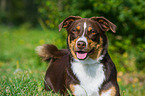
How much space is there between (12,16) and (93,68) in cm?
2807

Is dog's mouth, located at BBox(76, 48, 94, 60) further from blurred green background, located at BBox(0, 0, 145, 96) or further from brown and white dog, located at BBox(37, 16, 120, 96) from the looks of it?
blurred green background, located at BBox(0, 0, 145, 96)

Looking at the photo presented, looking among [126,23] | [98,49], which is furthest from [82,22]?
[126,23]

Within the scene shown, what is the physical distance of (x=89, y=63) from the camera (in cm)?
351

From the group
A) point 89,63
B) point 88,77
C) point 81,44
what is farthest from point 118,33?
point 81,44

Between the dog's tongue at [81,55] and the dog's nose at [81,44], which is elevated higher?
the dog's nose at [81,44]

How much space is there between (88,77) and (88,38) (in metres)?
0.63

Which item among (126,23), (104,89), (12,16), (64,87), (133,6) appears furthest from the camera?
(12,16)

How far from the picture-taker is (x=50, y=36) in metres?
6.63

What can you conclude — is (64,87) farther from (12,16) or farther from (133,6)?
(12,16)

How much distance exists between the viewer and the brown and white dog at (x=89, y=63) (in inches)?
130

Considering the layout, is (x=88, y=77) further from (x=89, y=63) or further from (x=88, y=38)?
(x=88, y=38)

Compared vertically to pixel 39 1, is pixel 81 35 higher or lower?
lower

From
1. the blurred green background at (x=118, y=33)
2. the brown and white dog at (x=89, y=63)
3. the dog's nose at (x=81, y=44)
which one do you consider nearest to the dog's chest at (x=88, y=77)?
the brown and white dog at (x=89, y=63)

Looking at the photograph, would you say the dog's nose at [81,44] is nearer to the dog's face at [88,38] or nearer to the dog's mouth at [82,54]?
the dog's face at [88,38]
